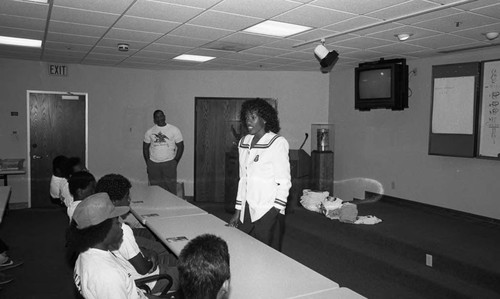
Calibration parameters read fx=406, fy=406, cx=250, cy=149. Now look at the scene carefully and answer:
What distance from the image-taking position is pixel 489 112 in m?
5.30

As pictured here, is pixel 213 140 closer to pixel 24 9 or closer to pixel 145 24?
pixel 145 24

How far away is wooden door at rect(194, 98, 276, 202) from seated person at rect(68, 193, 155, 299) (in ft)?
19.8

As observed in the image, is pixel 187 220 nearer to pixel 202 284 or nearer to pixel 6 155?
pixel 202 284

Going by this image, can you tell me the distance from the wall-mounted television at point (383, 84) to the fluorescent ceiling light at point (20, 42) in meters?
4.86

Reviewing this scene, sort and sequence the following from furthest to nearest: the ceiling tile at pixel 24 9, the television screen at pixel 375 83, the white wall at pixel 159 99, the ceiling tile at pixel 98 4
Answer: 1. the white wall at pixel 159 99
2. the television screen at pixel 375 83
3. the ceiling tile at pixel 24 9
4. the ceiling tile at pixel 98 4

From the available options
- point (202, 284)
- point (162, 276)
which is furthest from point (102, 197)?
point (202, 284)

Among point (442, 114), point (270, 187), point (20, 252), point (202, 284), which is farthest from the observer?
point (442, 114)

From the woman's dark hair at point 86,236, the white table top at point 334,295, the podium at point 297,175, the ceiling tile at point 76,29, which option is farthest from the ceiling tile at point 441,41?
the woman's dark hair at point 86,236

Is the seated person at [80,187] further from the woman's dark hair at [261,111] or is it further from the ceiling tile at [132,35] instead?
the ceiling tile at [132,35]

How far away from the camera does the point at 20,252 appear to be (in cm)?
480

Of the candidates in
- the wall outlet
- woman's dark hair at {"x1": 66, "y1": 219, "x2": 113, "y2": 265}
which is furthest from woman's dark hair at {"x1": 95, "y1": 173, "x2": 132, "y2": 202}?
the wall outlet

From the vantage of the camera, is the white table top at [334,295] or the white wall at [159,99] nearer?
the white table top at [334,295]

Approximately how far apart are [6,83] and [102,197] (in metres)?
6.20

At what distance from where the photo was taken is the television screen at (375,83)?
6375 millimetres
